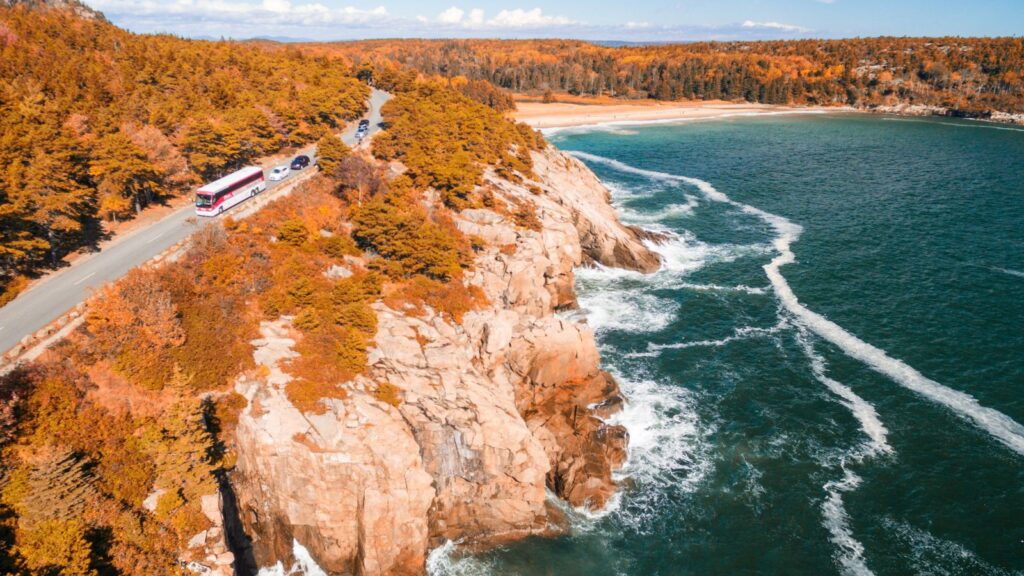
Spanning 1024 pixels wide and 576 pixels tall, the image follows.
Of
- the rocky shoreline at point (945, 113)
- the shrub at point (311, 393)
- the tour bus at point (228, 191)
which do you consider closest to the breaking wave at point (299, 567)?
the shrub at point (311, 393)

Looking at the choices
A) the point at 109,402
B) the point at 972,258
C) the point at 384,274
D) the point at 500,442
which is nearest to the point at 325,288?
the point at 384,274

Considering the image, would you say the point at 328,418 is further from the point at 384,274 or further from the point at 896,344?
the point at 896,344

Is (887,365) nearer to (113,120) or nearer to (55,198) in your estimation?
(55,198)

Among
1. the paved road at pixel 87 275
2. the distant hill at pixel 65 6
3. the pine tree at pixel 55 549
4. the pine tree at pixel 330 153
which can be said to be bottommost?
the pine tree at pixel 55 549

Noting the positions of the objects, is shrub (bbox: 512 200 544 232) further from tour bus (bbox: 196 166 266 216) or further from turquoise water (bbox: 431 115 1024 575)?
tour bus (bbox: 196 166 266 216)

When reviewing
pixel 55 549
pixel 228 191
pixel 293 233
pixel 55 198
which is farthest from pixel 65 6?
pixel 55 549

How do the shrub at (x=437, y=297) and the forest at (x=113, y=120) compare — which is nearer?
the forest at (x=113, y=120)

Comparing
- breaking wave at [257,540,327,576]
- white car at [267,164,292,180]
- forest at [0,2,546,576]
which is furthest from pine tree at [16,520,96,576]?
white car at [267,164,292,180]

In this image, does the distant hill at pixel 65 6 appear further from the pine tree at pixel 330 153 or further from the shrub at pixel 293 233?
the shrub at pixel 293 233
